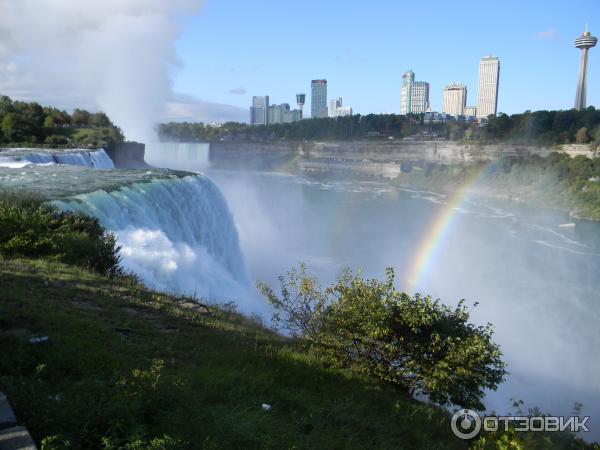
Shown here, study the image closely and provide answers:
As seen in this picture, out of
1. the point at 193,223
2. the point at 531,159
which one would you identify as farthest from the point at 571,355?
the point at 531,159

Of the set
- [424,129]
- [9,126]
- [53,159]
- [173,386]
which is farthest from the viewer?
[424,129]

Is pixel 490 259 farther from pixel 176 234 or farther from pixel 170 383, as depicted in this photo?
pixel 170 383

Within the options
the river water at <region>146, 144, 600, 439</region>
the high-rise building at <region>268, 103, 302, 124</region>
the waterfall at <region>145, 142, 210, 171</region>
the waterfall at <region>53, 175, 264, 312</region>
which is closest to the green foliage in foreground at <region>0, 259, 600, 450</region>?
the waterfall at <region>53, 175, 264, 312</region>

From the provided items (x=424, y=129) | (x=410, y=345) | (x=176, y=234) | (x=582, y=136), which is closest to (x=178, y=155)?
(x=424, y=129)

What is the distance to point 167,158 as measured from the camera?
71.7m

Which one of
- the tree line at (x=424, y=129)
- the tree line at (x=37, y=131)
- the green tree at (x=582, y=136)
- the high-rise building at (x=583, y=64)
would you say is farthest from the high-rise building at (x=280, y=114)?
the tree line at (x=37, y=131)

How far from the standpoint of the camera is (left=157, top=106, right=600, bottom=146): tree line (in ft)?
209

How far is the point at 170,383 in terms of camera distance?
13.7ft

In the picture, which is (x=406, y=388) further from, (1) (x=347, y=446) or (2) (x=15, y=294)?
(2) (x=15, y=294)

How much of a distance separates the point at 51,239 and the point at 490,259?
2523 cm

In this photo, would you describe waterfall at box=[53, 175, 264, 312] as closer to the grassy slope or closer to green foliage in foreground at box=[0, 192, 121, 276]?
green foliage in foreground at box=[0, 192, 121, 276]

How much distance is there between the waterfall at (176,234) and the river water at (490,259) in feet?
16.9

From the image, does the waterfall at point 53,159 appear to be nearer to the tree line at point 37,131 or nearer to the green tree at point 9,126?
the tree line at point 37,131

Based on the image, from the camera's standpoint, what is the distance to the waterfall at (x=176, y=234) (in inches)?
428
